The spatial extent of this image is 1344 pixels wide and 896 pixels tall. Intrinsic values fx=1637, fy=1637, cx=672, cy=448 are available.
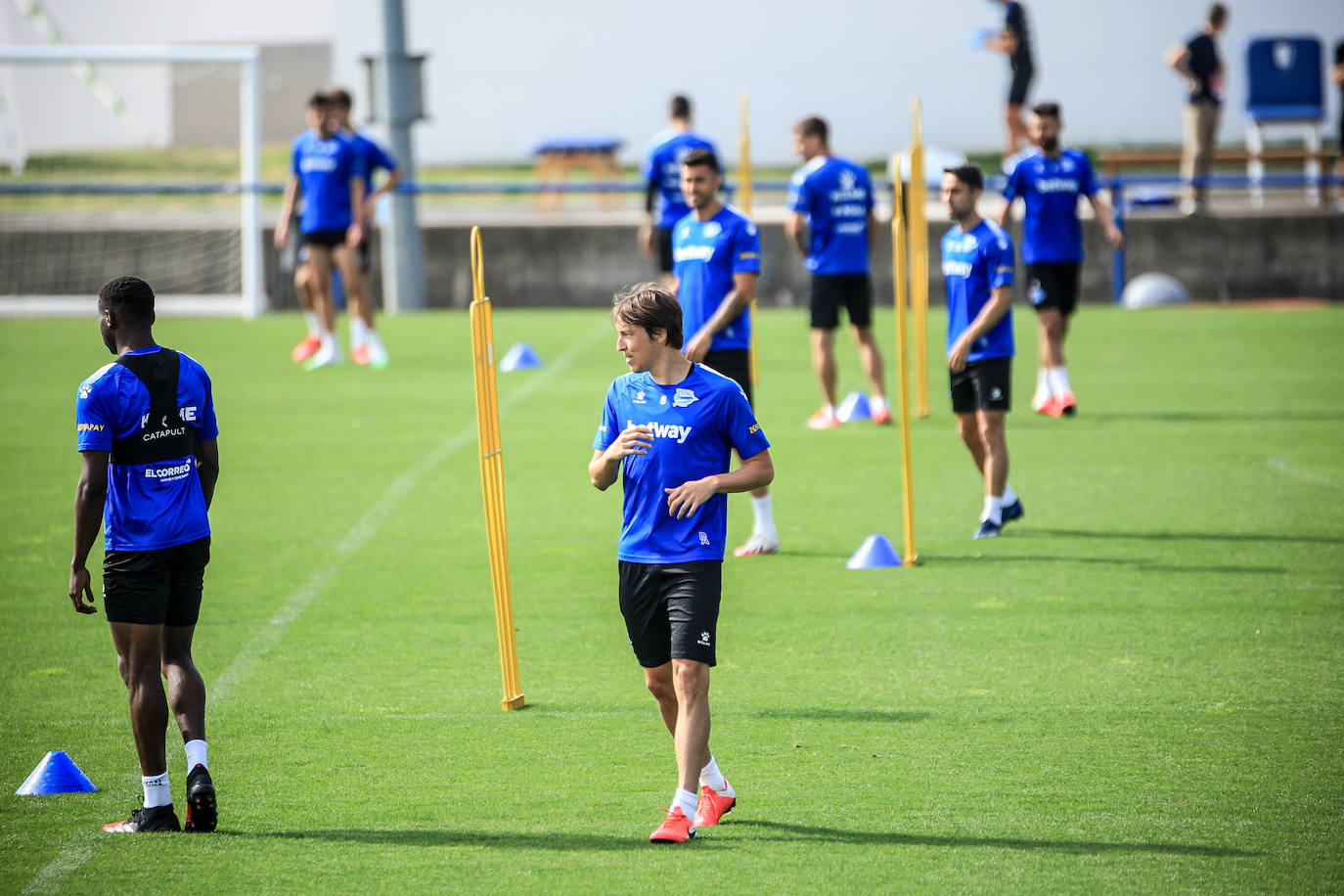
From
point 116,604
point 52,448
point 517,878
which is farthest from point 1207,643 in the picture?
point 52,448

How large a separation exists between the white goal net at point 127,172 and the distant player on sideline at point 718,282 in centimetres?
1379

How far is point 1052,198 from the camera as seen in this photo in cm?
1342

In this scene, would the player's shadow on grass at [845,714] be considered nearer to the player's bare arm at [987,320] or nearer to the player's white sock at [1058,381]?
the player's bare arm at [987,320]

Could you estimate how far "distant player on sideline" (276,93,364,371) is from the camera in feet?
53.4

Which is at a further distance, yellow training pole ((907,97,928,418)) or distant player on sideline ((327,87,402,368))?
distant player on sideline ((327,87,402,368))

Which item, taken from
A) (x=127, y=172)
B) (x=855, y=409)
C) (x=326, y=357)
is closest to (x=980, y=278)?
(x=855, y=409)

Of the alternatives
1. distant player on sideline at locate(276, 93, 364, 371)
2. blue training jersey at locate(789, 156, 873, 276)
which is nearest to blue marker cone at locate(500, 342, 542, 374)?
distant player on sideline at locate(276, 93, 364, 371)

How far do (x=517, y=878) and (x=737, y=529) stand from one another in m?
5.39

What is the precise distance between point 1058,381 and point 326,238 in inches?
295

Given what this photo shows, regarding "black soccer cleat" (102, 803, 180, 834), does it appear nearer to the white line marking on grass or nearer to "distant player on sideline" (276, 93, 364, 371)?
the white line marking on grass

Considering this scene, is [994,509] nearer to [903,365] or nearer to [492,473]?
[903,365]

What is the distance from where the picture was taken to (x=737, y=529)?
10.2 meters

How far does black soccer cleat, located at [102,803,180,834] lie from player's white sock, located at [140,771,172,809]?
0.6 inches

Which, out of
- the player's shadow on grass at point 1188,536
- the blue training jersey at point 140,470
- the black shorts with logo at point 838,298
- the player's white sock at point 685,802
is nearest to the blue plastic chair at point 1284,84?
the black shorts with logo at point 838,298
